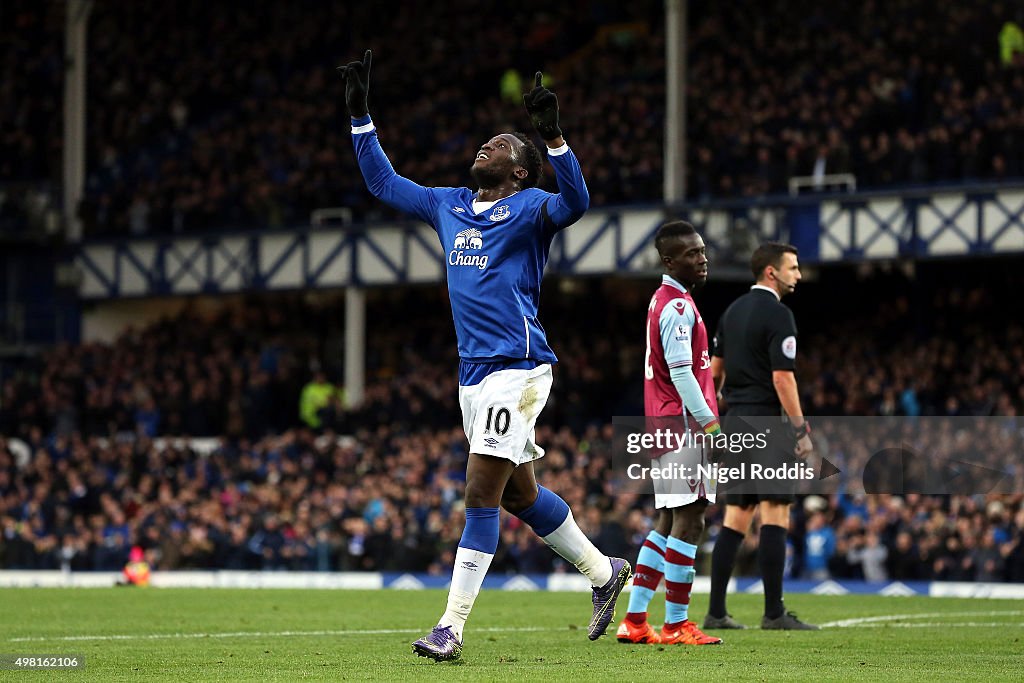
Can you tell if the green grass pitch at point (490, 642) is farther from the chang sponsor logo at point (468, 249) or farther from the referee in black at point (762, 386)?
the chang sponsor logo at point (468, 249)

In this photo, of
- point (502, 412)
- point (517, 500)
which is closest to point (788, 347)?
point (517, 500)

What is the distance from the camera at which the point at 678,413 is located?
10211 millimetres

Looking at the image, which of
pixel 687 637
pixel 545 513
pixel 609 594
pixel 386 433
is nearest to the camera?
pixel 545 513

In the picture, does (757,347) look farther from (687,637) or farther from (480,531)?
(480,531)

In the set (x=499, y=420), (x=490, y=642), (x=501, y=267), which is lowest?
(x=490, y=642)

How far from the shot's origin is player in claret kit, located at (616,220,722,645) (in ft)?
32.7

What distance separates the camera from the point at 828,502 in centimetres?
2377

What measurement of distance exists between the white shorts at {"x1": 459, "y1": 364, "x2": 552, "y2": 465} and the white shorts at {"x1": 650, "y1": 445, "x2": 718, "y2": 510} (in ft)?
4.94

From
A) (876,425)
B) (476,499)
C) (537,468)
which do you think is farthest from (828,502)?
(476,499)

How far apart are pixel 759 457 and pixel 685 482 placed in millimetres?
1219

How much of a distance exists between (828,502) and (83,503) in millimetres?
A: 13480

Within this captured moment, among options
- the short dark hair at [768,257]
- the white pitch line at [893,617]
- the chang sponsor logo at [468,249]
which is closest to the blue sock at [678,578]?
the white pitch line at [893,617]

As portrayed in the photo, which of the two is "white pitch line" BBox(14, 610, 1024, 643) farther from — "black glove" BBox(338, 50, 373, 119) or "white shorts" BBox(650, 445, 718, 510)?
"black glove" BBox(338, 50, 373, 119)

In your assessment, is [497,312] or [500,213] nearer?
[497,312]
